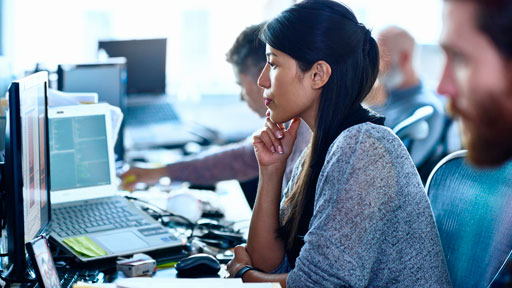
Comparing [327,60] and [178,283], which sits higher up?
[327,60]

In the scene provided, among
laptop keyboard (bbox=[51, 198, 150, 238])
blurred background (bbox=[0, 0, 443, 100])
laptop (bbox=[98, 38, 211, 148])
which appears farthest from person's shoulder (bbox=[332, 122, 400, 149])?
blurred background (bbox=[0, 0, 443, 100])

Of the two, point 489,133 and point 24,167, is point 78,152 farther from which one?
point 489,133

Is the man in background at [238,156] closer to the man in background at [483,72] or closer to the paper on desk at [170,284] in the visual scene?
the paper on desk at [170,284]

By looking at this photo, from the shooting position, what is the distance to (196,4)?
13.3 feet

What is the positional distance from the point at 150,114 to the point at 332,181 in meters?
2.25

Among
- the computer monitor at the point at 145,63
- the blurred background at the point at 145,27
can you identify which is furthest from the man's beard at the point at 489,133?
the blurred background at the point at 145,27

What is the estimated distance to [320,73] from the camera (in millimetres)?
1439

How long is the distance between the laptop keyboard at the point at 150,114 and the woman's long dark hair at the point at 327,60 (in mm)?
1934

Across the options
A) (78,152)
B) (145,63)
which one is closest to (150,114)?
(145,63)

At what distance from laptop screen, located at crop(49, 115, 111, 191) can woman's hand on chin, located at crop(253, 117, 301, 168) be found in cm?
45

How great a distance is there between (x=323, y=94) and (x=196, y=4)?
275 cm

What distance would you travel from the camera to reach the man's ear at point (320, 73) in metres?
1.43

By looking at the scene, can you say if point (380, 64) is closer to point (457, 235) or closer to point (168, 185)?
point (457, 235)

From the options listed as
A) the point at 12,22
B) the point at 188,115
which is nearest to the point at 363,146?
the point at 188,115
